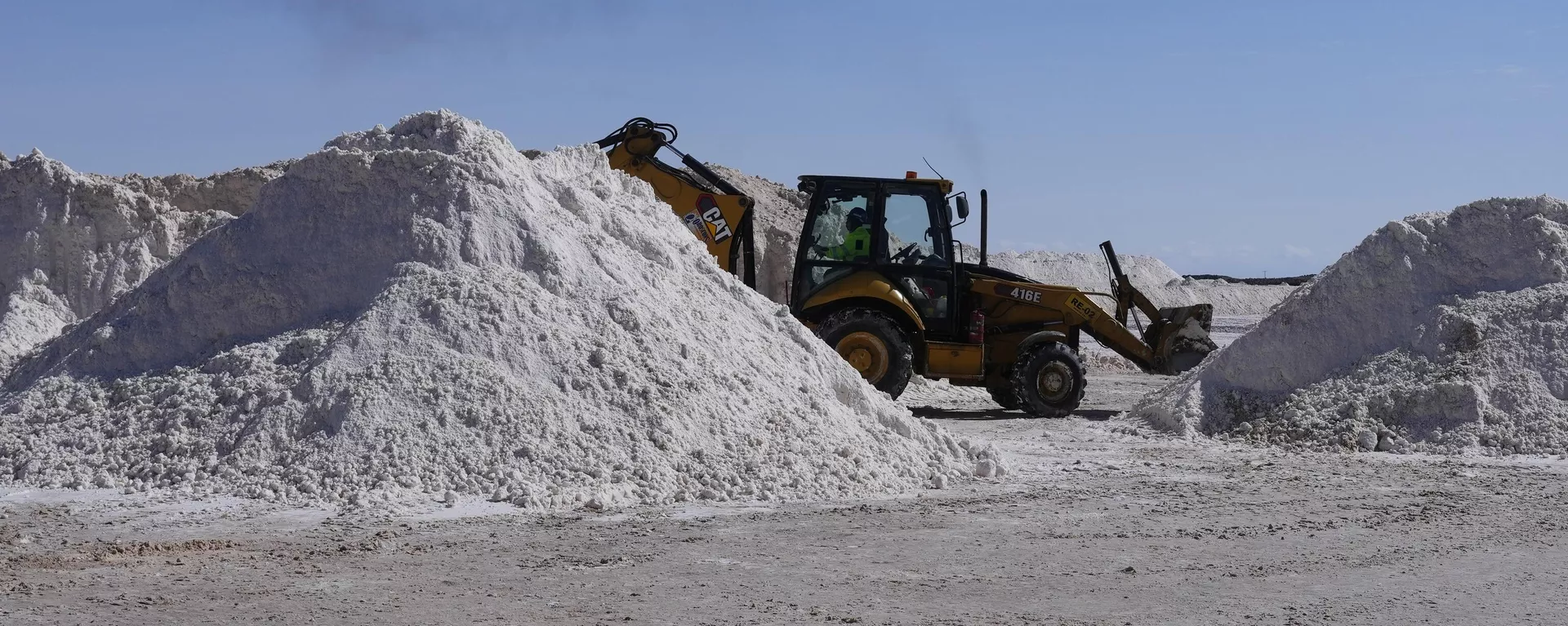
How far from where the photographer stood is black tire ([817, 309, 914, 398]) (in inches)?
501

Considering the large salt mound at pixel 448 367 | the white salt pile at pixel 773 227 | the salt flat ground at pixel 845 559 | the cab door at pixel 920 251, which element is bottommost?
the salt flat ground at pixel 845 559

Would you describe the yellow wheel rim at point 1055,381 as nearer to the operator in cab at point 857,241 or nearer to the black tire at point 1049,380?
the black tire at point 1049,380

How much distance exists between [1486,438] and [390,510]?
302 inches

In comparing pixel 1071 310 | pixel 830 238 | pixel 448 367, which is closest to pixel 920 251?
pixel 830 238

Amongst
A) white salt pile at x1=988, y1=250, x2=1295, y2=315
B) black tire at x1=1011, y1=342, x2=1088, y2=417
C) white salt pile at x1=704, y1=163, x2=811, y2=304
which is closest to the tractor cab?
black tire at x1=1011, y1=342, x2=1088, y2=417

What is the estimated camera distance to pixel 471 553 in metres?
6.77

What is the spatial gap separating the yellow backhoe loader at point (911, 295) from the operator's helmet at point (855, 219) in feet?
0.03

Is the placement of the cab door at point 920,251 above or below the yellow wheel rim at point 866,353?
above

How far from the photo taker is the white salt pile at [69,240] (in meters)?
16.0

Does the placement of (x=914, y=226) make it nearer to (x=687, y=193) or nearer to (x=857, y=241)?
(x=857, y=241)

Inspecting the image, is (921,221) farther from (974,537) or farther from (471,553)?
(471,553)

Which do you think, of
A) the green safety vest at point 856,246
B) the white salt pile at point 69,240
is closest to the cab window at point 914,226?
the green safety vest at point 856,246

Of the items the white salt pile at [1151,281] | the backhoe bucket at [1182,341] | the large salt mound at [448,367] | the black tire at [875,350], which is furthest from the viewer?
the white salt pile at [1151,281]

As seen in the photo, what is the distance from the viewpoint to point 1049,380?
13.4 m
